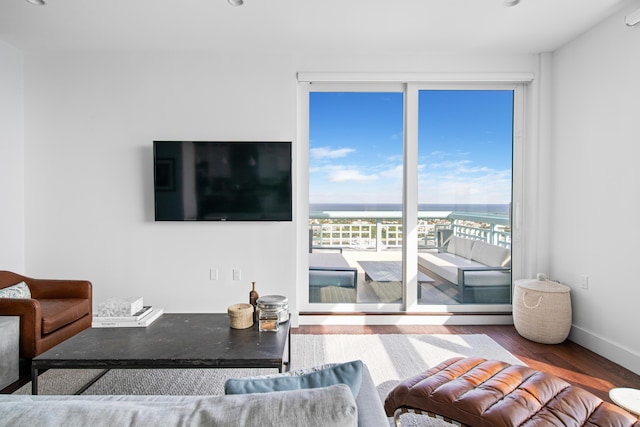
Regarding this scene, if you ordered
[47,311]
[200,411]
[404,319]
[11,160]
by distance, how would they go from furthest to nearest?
[404,319]
[11,160]
[47,311]
[200,411]

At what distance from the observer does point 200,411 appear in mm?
767

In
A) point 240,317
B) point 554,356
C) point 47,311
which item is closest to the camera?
point 240,317

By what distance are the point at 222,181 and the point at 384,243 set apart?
1773mm

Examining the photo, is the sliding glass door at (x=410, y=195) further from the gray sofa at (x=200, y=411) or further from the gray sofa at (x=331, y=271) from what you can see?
the gray sofa at (x=200, y=411)

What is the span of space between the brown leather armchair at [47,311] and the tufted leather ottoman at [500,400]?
2.40 m

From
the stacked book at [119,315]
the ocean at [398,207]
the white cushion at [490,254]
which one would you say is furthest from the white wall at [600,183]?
A: the stacked book at [119,315]

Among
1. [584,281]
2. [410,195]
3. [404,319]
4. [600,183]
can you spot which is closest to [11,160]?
[410,195]

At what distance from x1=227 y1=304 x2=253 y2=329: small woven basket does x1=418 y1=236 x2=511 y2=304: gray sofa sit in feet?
6.87

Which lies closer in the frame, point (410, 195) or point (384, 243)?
point (410, 195)

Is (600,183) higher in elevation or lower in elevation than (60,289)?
higher

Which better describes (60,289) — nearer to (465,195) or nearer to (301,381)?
(301,381)

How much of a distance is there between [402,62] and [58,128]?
3.45 meters

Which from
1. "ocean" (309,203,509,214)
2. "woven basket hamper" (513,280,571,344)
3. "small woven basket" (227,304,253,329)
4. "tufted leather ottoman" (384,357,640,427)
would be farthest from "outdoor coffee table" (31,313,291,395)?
"woven basket hamper" (513,280,571,344)

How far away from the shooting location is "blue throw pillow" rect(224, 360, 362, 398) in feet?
3.07
